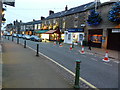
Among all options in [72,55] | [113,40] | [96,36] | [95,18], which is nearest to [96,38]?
[96,36]

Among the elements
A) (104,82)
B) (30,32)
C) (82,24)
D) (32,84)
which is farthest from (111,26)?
(30,32)

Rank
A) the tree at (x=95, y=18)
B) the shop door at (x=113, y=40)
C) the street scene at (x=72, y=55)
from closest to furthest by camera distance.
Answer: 1. the street scene at (x=72, y=55)
2. the shop door at (x=113, y=40)
3. the tree at (x=95, y=18)

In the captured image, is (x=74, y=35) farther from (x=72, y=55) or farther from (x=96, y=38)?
(x=72, y=55)

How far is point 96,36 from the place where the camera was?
75.5ft

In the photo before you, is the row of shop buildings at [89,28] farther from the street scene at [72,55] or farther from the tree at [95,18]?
the tree at [95,18]

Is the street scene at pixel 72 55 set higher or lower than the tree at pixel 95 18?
lower

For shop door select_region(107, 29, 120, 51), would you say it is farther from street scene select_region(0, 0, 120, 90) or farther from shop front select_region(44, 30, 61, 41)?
shop front select_region(44, 30, 61, 41)

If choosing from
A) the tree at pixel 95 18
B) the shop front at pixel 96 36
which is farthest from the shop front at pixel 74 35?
→ the tree at pixel 95 18

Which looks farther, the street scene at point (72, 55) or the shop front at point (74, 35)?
the shop front at point (74, 35)

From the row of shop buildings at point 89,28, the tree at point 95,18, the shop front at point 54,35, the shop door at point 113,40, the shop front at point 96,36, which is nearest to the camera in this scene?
the shop door at point 113,40

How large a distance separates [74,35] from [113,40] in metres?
11.0

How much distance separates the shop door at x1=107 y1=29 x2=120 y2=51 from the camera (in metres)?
19.3

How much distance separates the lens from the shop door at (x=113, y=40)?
19266 millimetres

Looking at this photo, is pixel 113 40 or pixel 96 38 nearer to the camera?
pixel 113 40
